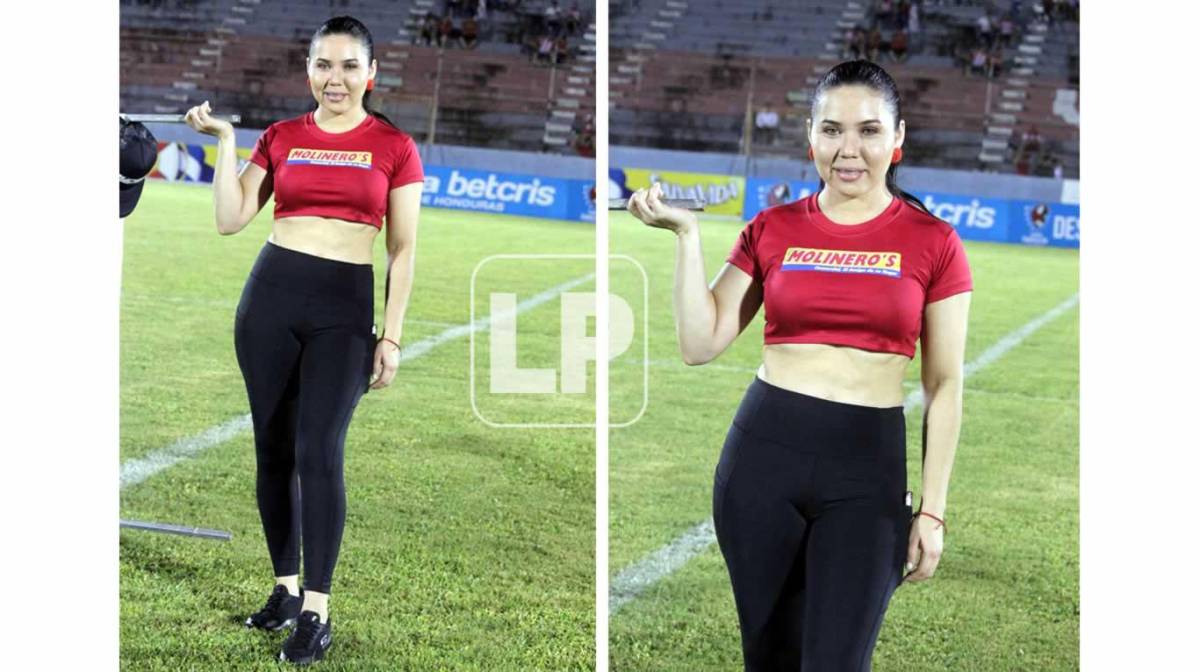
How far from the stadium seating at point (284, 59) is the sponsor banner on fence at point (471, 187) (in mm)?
138

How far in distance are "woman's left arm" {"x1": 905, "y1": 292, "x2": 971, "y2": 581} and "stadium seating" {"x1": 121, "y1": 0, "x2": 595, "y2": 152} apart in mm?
1478

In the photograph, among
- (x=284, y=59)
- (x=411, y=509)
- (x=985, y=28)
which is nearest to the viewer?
(x=284, y=59)

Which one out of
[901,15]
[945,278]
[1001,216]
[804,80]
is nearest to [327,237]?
[945,278]

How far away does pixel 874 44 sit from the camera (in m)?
10.7

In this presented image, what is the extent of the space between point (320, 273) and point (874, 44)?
810cm

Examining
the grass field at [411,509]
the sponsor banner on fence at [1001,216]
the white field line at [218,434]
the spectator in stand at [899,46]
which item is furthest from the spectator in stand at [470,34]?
the spectator in stand at [899,46]

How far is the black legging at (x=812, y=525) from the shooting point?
2402 millimetres

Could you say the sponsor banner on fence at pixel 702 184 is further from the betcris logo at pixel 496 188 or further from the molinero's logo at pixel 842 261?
the molinero's logo at pixel 842 261

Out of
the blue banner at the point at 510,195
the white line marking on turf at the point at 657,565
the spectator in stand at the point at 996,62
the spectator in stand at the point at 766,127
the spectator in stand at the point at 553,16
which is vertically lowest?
the white line marking on turf at the point at 657,565

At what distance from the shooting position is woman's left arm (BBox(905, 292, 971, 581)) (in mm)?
2443

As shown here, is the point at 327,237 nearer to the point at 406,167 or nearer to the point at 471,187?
the point at 406,167

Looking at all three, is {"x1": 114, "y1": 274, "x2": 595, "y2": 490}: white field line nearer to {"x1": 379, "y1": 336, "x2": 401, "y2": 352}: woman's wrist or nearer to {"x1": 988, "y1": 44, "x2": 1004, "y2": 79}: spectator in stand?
{"x1": 379, "y1": 336, "x2": 401, "y2": 352}: woman's wrist

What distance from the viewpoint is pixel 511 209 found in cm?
567

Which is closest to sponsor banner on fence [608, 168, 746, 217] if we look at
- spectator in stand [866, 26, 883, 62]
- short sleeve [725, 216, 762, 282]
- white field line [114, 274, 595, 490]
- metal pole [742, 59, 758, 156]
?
metal pole [742, 59, 758, 156]
